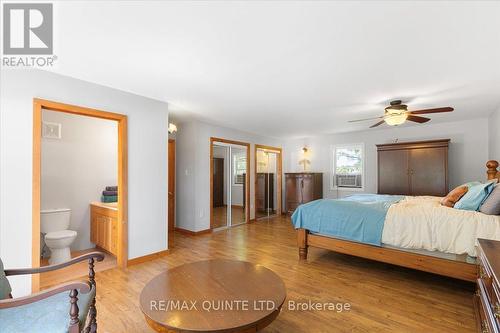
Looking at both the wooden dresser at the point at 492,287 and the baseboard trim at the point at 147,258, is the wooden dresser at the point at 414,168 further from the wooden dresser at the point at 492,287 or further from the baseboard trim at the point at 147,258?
the baseboard trim at the point at 147,258

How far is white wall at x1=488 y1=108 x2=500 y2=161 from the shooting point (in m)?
3.71

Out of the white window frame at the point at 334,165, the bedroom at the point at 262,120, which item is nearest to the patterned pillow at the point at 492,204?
the bedroom at the point at 262,120

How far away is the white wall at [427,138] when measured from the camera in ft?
15.3

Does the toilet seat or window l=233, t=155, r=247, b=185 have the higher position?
window l=233, t=155, r=247, b=185

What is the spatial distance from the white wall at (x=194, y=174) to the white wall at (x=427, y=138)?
3.15m

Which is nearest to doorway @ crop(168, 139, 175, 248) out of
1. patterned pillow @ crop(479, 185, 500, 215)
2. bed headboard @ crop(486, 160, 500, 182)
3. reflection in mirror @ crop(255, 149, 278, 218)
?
reflection in mirror @ crop(255, 149, 278, 218)

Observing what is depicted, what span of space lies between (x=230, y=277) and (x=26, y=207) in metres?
2.13

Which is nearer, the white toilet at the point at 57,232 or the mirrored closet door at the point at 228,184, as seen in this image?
the white toilet at the point at 57,232

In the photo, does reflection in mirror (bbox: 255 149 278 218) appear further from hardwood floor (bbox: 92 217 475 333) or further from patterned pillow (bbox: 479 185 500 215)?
patterned pillow (bbox: 479 185 500 215)

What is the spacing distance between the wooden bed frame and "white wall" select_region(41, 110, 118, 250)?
352 cm

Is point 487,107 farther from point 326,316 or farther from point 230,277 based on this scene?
point 230,277

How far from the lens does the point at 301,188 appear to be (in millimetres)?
6523

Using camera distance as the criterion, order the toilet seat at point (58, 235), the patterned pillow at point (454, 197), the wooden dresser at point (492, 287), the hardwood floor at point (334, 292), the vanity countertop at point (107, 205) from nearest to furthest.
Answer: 1. the wooden dresser at point (492, 287)
2. the hardwood floor at point (334, 292)
3. the patterned pillow at point (454, 197)
4. the toilet seat at point (58, 235)
5. the vanity countertop at point (107, 205)


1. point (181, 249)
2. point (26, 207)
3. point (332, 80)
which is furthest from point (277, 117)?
point (26, 207)
